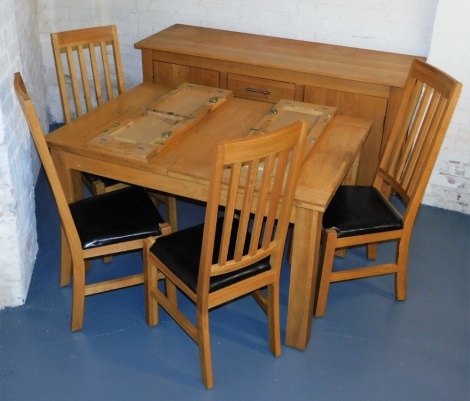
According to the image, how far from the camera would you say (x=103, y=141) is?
2438 millimetres

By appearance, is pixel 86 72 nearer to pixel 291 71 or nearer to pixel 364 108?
pixel 291 71

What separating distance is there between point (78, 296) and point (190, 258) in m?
0.54

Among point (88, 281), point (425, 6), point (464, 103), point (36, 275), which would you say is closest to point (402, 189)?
point (464, 103)

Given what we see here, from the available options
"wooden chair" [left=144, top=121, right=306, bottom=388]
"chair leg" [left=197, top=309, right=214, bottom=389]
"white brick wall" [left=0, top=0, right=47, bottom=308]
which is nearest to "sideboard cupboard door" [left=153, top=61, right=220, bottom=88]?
"white brick wall" [left=0, top=0, right=47, bottom=308]

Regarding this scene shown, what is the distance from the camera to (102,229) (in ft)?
8.04

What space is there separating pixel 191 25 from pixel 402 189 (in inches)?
72.3

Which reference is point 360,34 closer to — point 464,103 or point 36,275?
point 464,103

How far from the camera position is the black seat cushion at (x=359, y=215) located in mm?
2518

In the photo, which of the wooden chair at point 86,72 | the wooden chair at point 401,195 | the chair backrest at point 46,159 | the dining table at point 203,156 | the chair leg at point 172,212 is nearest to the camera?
the chair backrest at point 46,159

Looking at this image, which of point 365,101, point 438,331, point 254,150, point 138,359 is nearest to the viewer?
point 254,150

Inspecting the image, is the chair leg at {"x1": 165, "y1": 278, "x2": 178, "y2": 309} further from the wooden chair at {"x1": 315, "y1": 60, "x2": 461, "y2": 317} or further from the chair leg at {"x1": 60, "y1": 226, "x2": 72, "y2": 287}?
the wooden chair at {"x1": 315, "y1": 60, "x2": 461, "y2": 317}

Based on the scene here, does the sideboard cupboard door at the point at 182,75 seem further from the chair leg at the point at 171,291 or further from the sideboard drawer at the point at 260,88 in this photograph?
the chair leg at the point at 171,291

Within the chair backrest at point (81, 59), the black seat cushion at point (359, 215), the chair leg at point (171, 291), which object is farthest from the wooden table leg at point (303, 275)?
the chair backrest at point (81, 59)

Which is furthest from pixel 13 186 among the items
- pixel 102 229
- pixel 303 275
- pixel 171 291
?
pixel 303 275
